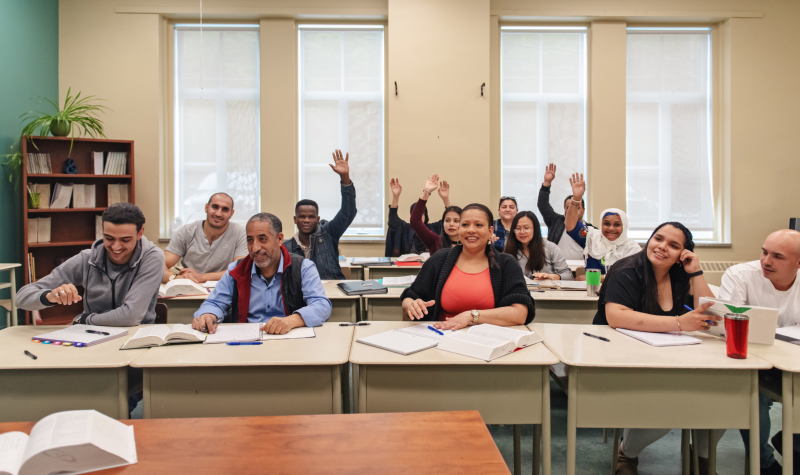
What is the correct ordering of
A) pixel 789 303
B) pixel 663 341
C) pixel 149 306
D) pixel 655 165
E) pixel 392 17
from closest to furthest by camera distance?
pixel 663 341, pixel 789 303, pixel 149 306, pixel 392 17, pixel 655 165

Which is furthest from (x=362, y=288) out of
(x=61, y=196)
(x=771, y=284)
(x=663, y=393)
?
(x=61, y=196)

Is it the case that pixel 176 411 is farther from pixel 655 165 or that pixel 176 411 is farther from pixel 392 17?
Result: pixel 655 165

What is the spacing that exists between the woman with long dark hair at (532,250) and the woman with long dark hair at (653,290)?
1460 mm

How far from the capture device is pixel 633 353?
1.72 m

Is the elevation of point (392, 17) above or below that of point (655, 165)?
above

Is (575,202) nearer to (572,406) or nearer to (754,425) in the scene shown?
(754,425)

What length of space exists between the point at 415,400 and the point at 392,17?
4964 millimetres

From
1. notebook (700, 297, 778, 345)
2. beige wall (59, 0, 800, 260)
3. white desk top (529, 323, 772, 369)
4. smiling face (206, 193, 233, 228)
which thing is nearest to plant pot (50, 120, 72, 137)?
beige wall (59, 0, 800, 260)

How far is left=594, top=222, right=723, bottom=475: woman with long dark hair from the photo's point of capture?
6.67 ft

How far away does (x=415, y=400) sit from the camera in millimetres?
1649

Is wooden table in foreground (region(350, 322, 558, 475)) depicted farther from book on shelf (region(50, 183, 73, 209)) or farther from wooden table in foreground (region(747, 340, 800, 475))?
book on shelf (region(50, 183, 73, 209))

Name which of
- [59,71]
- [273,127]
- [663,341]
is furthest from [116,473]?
[59,71]

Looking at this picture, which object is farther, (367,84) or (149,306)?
(367,84)

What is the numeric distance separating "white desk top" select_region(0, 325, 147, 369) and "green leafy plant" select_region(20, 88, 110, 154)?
348cm
